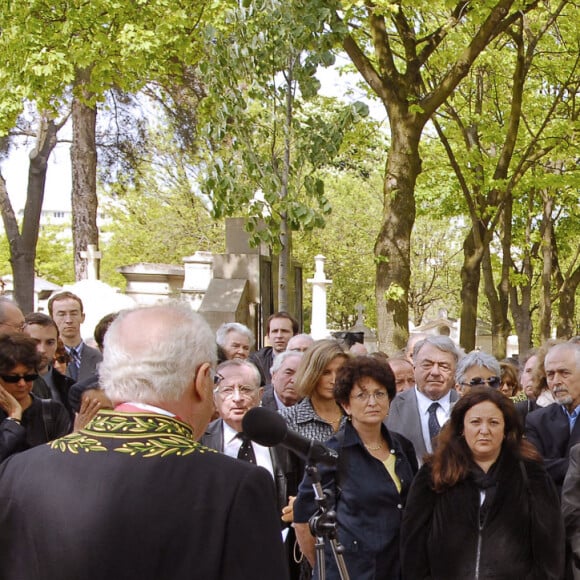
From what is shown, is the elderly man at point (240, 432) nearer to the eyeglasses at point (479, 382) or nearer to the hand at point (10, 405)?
the hand at point (10, 405)

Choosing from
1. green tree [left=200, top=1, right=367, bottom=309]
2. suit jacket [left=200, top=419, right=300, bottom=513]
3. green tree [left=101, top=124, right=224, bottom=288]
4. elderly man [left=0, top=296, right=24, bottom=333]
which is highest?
green tree [left=101, top=124, right=224, bottom=288]

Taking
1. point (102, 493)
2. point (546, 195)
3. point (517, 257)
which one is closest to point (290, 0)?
point (102, 493)

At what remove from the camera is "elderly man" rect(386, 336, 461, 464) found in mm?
6176

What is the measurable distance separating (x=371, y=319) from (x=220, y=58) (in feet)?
144

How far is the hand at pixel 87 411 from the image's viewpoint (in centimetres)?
482

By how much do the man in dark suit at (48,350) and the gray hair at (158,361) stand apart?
3.99 m

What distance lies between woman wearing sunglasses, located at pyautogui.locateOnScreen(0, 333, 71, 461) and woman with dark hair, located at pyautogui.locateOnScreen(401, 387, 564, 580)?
1.97m

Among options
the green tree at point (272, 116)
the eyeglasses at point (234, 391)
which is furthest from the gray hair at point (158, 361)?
the green tree at point (272, 116)

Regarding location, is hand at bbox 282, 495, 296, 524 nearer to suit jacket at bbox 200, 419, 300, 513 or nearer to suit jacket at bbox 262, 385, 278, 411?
suit jacket at bbox 200, 419, 300, 513

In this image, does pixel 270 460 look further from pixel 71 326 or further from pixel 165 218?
pixel 165 218

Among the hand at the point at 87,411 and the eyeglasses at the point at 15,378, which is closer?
the hand at the point at 87,411

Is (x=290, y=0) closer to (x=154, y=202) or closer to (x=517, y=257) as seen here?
(x=517, y=257)

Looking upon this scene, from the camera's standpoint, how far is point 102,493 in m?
2.30

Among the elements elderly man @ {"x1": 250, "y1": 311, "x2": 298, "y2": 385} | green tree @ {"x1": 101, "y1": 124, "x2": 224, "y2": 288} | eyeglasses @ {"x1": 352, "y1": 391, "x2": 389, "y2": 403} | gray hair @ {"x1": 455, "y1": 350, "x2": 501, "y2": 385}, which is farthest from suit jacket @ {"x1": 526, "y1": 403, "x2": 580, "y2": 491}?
green tree @ {"x1": 101, "y1": 124, "x2": 224, "y2": 288}
